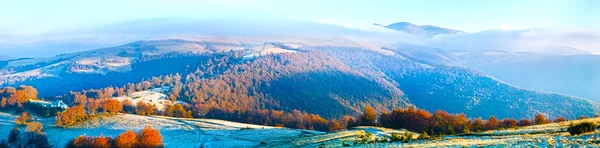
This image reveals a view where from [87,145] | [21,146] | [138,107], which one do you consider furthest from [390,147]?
[138,107]

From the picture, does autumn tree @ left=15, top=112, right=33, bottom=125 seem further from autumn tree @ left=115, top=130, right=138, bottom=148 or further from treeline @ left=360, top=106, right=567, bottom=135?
treeline @ left=360, top=106, right=567, bottom=135

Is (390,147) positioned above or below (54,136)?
above

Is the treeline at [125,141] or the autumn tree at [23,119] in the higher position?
the treeline at [125,141]

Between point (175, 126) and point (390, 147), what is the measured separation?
87630 mm

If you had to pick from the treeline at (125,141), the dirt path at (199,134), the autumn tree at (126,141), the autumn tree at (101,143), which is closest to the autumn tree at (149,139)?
the treeline at (125,141)

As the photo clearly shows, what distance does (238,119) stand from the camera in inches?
7608

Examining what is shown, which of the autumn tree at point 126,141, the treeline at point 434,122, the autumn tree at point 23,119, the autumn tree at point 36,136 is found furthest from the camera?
the autumn tree at point 23,119

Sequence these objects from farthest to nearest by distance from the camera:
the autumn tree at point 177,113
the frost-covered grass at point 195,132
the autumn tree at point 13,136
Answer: the autumn tree at point 177,113, the autumn tree at point 13,136, the frost-covered grass at point 195,132

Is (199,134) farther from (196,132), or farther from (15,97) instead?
(15,97)

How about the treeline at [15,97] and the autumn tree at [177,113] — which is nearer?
the treeline at [15,97]

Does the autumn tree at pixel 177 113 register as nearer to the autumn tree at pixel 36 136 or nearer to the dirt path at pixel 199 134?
the dirt path at pixel 199 134

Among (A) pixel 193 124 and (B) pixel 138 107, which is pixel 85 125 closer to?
(A) pixel 193 124

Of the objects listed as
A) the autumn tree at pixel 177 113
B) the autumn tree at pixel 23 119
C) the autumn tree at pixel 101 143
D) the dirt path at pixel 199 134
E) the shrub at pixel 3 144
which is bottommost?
the autumn tree at pixel 177 113

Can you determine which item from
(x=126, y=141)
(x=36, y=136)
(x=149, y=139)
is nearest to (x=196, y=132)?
(x=149, y=139)
